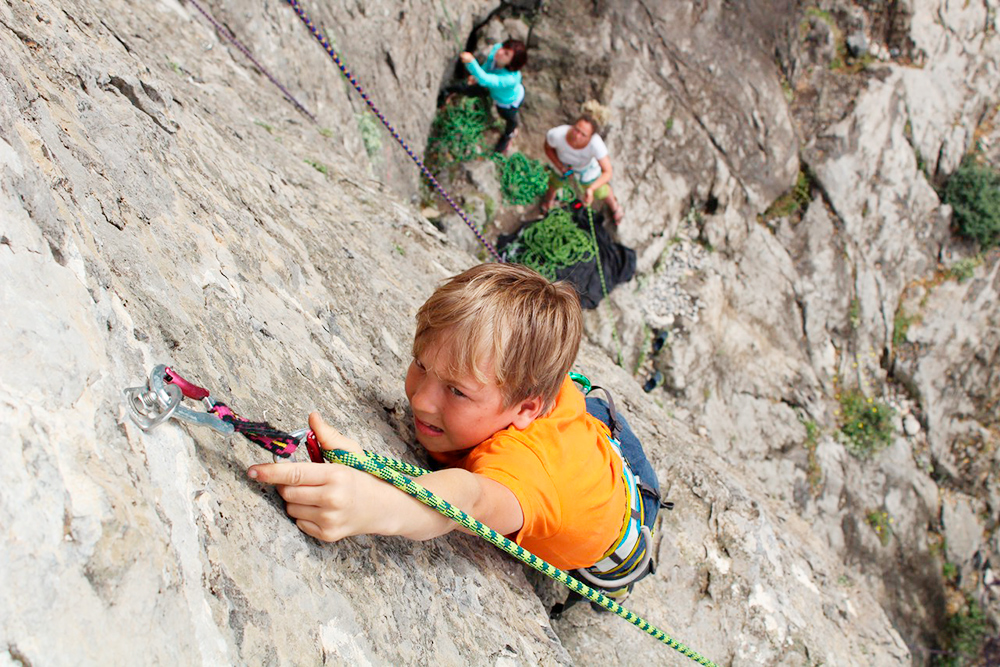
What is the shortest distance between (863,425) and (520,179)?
552cm

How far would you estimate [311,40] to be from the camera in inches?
206

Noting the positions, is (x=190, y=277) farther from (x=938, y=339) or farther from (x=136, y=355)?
(x=938, y=339)

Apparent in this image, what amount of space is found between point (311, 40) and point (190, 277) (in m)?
4.13

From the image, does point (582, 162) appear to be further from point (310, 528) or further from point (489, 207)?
point (310, 528)

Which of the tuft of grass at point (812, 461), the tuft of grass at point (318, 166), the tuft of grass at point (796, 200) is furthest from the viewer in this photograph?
the tuft of grass at point (796, 200)

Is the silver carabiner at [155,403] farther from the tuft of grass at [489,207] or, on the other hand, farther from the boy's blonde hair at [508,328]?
the tuft of grass at [489,207]

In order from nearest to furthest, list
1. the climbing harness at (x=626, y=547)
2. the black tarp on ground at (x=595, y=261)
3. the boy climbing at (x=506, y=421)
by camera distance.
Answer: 1. the boy climbing at (x=506, y=421)
2. the climbing harness at (x=626, y=547)
3. the black tarp on ground at (x=595, y=261)

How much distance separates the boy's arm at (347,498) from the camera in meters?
1.39

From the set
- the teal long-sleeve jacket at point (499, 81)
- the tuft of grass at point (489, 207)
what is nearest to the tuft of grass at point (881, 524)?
the tuft of grass at point (489, 207)

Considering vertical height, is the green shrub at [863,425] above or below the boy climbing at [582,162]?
below

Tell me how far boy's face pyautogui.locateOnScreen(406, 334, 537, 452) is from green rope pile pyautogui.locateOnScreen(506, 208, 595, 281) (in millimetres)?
5439

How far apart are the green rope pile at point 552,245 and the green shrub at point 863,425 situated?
4147 millimetres

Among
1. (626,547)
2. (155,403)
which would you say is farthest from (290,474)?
(626,547)

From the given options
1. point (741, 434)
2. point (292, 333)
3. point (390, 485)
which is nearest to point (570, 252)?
point (741, 434)
